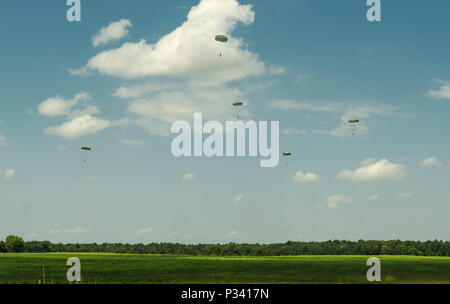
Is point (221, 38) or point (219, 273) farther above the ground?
point (221, 38)

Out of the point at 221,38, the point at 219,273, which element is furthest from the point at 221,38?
the point at 219,273

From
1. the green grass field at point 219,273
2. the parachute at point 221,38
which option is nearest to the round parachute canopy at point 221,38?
the parachute at point 221,38

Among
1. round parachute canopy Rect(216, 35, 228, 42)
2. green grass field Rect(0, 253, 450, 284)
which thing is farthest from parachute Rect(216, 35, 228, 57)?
green grass field Rect(0, 253, 450, 284)

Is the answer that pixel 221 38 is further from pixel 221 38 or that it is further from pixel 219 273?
pixel 219 273

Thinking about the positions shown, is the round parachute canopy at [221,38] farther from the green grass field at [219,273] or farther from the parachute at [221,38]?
the green grass field at [219,273]

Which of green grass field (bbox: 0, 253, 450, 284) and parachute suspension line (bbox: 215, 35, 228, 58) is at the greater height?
parachute suspension line (bbox: 215, 35, 228, 58)

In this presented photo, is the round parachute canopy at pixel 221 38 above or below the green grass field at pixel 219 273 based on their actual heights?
above

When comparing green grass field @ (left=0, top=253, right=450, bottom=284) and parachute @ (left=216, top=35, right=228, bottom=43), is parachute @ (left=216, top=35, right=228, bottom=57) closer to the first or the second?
parachute @ (left=216, top=35, right=228, bottom=43)
